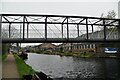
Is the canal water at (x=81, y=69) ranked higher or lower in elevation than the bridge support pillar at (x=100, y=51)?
lower

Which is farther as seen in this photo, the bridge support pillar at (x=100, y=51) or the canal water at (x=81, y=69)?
the bridge support pillar at (x=100, y=51)

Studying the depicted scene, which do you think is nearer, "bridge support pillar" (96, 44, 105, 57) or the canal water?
the canal water

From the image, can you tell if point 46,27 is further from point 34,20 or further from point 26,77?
point 26,77

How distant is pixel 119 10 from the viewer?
63.8 meters

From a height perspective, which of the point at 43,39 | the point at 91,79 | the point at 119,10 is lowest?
the point at 91,79

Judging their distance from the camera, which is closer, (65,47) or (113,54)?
(113,54)

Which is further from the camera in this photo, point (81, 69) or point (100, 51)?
point (100, 51)

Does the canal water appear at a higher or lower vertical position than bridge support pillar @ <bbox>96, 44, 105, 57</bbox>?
lower

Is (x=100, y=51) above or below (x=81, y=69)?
above

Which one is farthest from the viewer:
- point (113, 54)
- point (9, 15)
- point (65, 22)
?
point (113, 54)

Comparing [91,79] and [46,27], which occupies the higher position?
[46,27]

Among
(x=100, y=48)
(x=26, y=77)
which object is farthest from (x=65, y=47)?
(x=26, y=77)

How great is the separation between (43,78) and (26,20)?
16.8 meters

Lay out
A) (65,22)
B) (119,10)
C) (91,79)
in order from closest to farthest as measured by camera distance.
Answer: (91,79)
(65,22)
(119,10)
